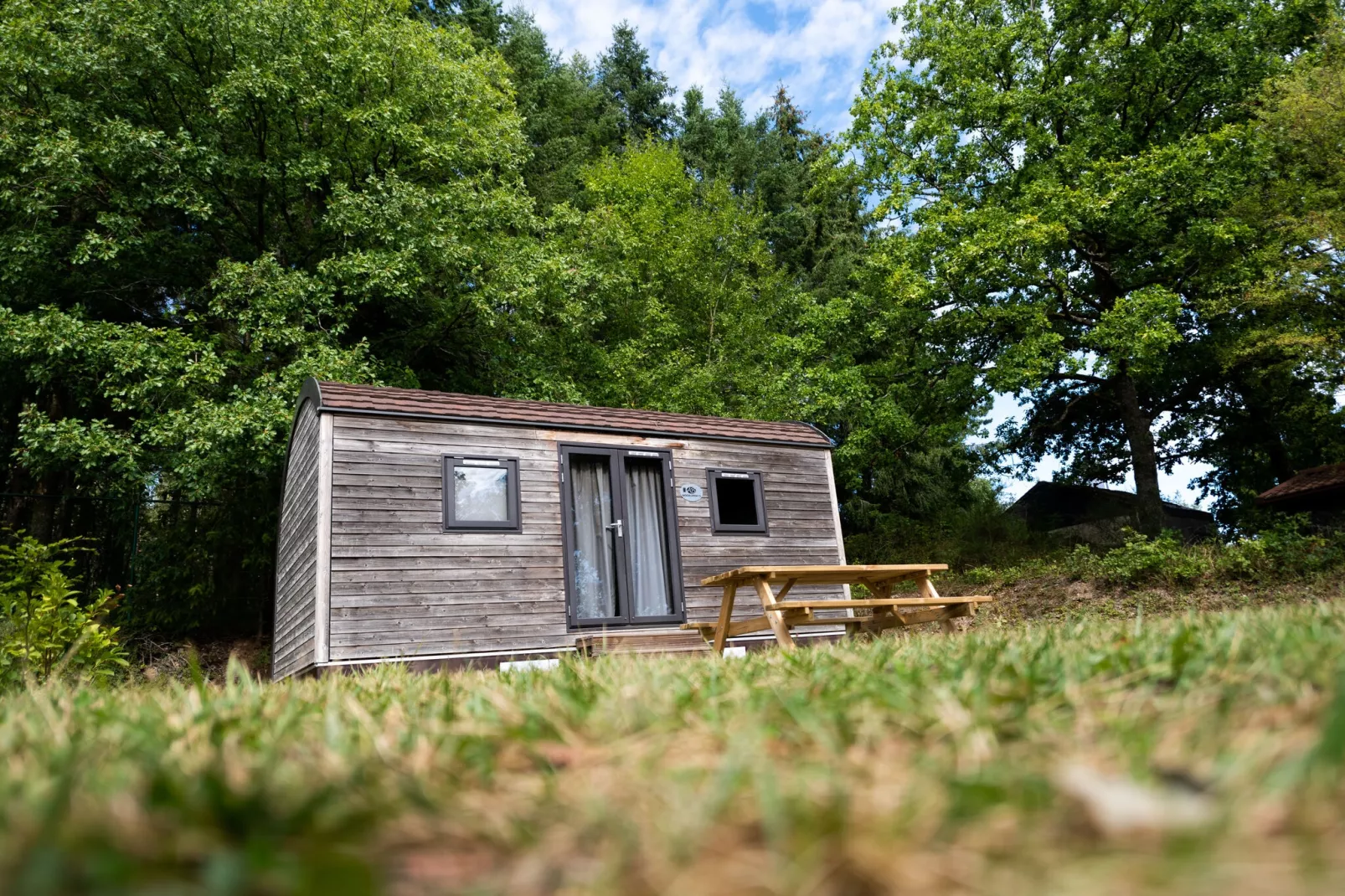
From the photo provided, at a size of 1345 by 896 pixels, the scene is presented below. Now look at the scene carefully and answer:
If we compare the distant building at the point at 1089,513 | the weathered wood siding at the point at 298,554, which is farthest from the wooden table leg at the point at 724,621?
the distant building at the point at 1089,513

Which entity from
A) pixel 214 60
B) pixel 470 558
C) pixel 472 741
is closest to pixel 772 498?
pixel 470 558

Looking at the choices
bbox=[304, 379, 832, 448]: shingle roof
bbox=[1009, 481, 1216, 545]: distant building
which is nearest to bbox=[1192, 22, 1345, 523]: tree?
bbox=[1009, 481, 1216, 545]: distant building

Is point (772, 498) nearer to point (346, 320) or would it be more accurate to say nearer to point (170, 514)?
point (346, 320)

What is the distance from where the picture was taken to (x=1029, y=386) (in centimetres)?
1673

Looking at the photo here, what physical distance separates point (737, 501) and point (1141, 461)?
9.54m

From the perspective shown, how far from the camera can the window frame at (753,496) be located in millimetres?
10195

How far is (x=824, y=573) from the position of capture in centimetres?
672

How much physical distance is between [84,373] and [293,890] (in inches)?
598

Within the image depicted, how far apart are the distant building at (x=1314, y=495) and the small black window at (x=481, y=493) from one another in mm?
13026

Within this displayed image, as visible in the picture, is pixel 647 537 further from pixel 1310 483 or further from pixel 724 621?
pixel 1310 483

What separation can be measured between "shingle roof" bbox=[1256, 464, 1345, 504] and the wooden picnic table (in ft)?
33.8

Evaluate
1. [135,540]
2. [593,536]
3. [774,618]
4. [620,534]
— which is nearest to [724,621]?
[774,618]

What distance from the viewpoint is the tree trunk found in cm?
1493

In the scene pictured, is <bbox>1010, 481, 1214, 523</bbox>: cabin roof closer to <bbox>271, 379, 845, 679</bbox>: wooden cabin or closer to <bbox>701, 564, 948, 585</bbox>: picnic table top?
<bbox>271, 379, 845, 679</bbox>: wooden cabin
